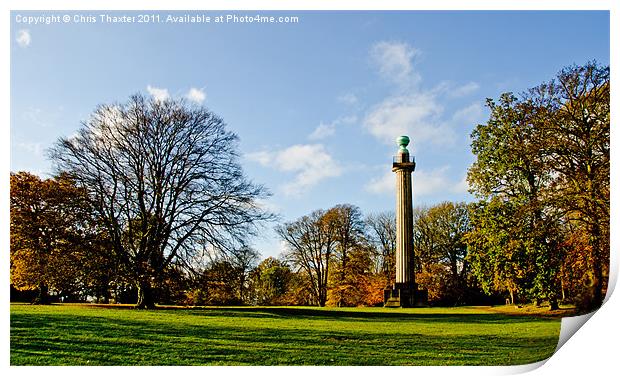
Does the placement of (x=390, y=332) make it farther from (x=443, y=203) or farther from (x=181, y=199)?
(x=443, y=203)

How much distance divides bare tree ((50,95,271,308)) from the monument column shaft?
328 inches

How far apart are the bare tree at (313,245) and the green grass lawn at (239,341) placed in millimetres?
9121

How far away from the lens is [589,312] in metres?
10.2

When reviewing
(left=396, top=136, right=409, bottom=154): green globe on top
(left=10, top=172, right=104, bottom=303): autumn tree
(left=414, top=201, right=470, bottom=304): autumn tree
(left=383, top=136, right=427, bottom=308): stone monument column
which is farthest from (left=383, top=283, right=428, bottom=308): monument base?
(left=10, top=172, right=104, bottom=303): autumn tree

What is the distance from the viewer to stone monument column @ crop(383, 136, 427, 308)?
20.5 metres

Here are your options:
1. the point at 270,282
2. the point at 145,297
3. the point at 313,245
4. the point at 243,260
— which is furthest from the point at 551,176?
the point at 313,245

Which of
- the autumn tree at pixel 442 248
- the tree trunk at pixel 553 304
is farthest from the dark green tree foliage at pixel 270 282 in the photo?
the tree trunk at pixel 553 304

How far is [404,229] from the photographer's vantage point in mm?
21188

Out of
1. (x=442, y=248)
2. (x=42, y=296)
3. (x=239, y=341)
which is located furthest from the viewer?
(x=442, y=248)

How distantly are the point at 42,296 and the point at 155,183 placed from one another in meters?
3.41

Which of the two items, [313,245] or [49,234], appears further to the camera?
[313,245]

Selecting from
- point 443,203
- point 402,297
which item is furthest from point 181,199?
point 443,203

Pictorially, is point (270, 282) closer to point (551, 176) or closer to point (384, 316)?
point (384, 316)

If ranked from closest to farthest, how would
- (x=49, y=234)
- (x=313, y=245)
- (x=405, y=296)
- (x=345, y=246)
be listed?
1. (x=49, y=234)
2. (x=405, y=296)
3. (x=313, y=245)
4. (x=345, y=246)
